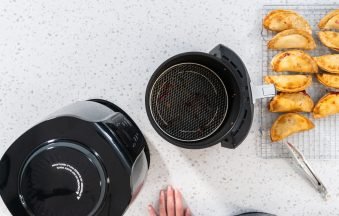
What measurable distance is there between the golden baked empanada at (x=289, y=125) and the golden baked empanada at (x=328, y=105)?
0.04 m

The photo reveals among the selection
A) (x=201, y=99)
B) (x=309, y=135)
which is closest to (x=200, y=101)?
(x=201, y=99)

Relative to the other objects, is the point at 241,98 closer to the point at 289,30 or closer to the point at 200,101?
the point at 200,101

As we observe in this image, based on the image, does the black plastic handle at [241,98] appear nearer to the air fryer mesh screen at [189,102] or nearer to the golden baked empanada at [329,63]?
the air fryer mesh screen at [189,102]

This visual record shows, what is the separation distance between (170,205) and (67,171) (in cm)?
40

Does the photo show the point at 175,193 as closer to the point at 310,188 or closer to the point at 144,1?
the point at 310,188

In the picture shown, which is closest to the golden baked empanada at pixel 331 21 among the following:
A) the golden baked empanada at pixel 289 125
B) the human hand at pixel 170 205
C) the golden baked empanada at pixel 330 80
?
the golden baked empanada at pixel 330 80

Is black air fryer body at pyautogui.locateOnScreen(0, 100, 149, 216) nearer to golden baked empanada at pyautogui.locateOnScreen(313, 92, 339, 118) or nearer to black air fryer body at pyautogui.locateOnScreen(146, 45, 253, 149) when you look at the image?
black air fryer body at pyautogui.locateOnScreen(146, 45, 253, 149)

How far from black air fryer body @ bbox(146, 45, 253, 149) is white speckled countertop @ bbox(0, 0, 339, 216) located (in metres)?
0.10

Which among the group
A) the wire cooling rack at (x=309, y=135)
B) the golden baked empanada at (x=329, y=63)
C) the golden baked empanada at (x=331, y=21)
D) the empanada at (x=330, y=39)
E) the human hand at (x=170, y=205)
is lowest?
the human hand at (x=170, y=205)

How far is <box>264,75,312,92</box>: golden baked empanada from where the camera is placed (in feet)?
3.11

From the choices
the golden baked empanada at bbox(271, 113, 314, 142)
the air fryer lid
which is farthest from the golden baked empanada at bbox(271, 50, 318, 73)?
the air fryer lid

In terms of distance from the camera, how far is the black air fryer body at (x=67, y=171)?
662 mm

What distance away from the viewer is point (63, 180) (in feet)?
2.18

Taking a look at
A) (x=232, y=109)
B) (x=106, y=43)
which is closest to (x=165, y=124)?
(x=232, y=109)
